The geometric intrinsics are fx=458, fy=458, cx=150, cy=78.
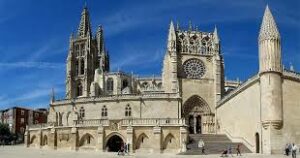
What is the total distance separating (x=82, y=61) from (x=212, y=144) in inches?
1764

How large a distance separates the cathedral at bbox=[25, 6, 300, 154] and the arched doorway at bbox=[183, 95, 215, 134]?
14 centimetres

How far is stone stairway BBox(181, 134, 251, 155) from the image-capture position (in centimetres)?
4734

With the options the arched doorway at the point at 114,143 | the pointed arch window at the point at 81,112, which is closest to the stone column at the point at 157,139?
the arched doorway at the point at 114,143

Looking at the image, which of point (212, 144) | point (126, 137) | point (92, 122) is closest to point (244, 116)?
point (212, 144)

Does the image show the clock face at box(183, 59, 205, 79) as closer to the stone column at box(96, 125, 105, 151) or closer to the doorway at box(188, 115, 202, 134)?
the doorway at box(188, 115, 202, 134)

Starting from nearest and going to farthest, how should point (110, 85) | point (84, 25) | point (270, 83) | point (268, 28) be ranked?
point (270, 83) < point (268, 28) < point (110, 85) < point (84, 25)

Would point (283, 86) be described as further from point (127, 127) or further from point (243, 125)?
point (127, 127)

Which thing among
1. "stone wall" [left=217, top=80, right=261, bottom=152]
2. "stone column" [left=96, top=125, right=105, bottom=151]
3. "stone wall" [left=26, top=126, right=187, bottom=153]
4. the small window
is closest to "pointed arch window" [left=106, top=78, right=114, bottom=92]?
the small window

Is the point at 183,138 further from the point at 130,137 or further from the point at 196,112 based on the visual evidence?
the point at 196,112

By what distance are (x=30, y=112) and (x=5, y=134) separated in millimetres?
17646

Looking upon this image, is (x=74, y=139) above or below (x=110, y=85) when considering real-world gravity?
below

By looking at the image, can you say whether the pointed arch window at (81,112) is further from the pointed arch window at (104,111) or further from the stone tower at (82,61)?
the stone tower at (82,61)

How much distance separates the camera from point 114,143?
5491cm

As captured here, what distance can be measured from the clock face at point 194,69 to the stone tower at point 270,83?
73.2ft
